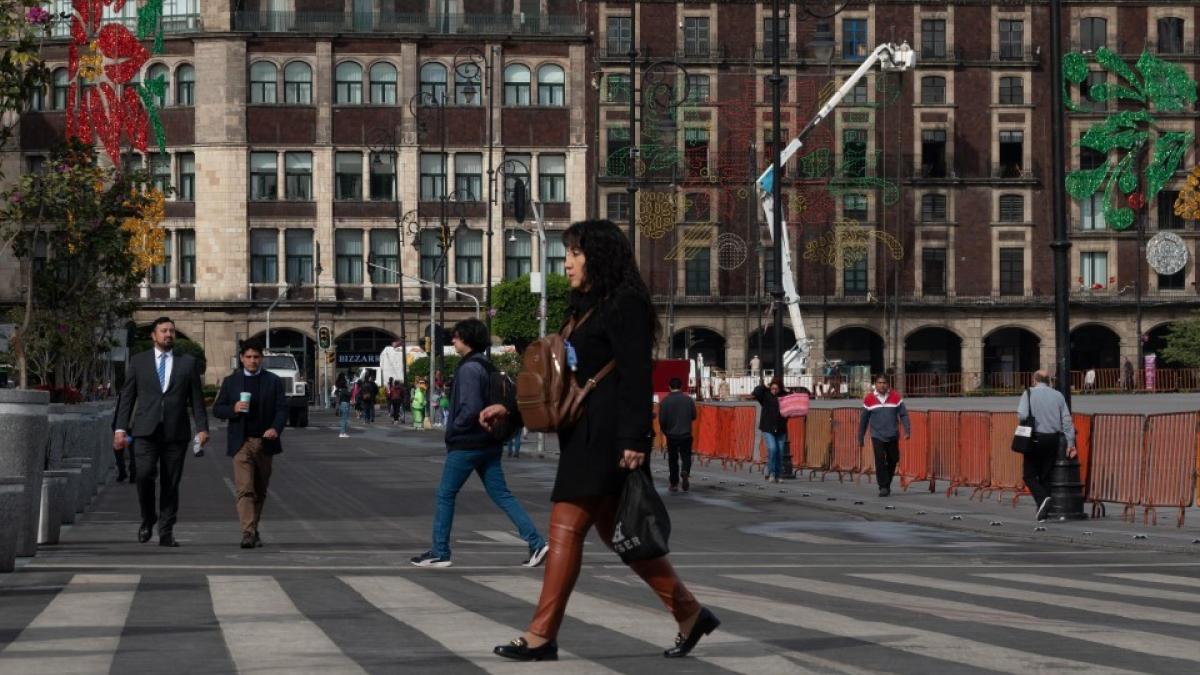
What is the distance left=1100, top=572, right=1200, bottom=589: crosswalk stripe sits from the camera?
15.4 metres

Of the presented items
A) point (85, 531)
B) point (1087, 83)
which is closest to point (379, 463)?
point (85, 531)

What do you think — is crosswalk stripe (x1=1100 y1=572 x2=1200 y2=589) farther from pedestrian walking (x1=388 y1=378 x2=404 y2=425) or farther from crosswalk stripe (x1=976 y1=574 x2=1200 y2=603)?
pedestrian walking (x1=388 y1=378 x2=404 y2=425)

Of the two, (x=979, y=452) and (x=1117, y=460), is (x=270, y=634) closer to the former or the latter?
Answer: (x=1117, y=460)

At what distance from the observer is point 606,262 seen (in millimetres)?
10000

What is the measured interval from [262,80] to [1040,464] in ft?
248

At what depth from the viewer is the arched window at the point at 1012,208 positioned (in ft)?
323

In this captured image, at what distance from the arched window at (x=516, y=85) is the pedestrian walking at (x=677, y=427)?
6654 cm

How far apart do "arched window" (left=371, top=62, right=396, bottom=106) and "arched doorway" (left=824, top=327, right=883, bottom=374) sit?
23321 mm

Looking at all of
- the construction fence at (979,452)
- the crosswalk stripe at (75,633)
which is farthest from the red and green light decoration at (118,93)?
the crosswalk stripe at (75,633)

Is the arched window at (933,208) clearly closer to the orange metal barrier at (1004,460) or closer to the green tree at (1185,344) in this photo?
the green tree at (1185,344)

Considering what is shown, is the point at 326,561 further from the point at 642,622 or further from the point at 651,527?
the point at 651,527

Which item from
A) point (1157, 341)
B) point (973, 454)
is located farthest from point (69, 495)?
point (1157, 341)

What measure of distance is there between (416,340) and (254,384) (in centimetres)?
7845

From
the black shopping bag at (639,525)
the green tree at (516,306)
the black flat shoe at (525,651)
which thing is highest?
the green tree at (516,306)
